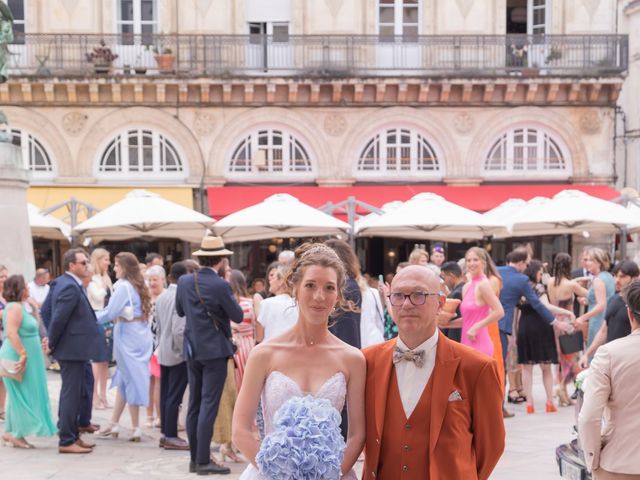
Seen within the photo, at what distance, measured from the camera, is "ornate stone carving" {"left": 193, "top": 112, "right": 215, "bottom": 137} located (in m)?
24.7

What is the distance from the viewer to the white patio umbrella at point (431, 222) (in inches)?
654

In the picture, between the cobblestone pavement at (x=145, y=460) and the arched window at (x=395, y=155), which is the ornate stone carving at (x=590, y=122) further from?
the cobblestone pavement at (x=145, y=460)

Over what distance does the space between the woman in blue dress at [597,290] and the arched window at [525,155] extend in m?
14.0

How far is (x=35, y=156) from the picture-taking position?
81.1 ft

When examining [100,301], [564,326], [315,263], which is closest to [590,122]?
[564,326]

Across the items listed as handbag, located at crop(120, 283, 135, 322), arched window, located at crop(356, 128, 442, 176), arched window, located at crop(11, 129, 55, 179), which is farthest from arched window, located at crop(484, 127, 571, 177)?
handbag, located at crop(120, 283, 135, 322)

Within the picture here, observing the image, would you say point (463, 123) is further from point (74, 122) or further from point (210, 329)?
point (210, 329)

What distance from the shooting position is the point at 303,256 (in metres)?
4.22

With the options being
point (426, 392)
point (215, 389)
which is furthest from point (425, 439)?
point (215, 389)

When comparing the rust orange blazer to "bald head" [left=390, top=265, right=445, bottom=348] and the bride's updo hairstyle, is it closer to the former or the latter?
"bald head" [left=390, top=265, right=445, bottom=348]

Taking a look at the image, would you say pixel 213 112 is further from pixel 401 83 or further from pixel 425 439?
pixel 425 439

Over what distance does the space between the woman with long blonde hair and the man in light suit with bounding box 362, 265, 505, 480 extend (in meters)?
7.63

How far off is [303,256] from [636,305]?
1905 mm

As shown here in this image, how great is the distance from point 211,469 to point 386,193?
16.5 metres
